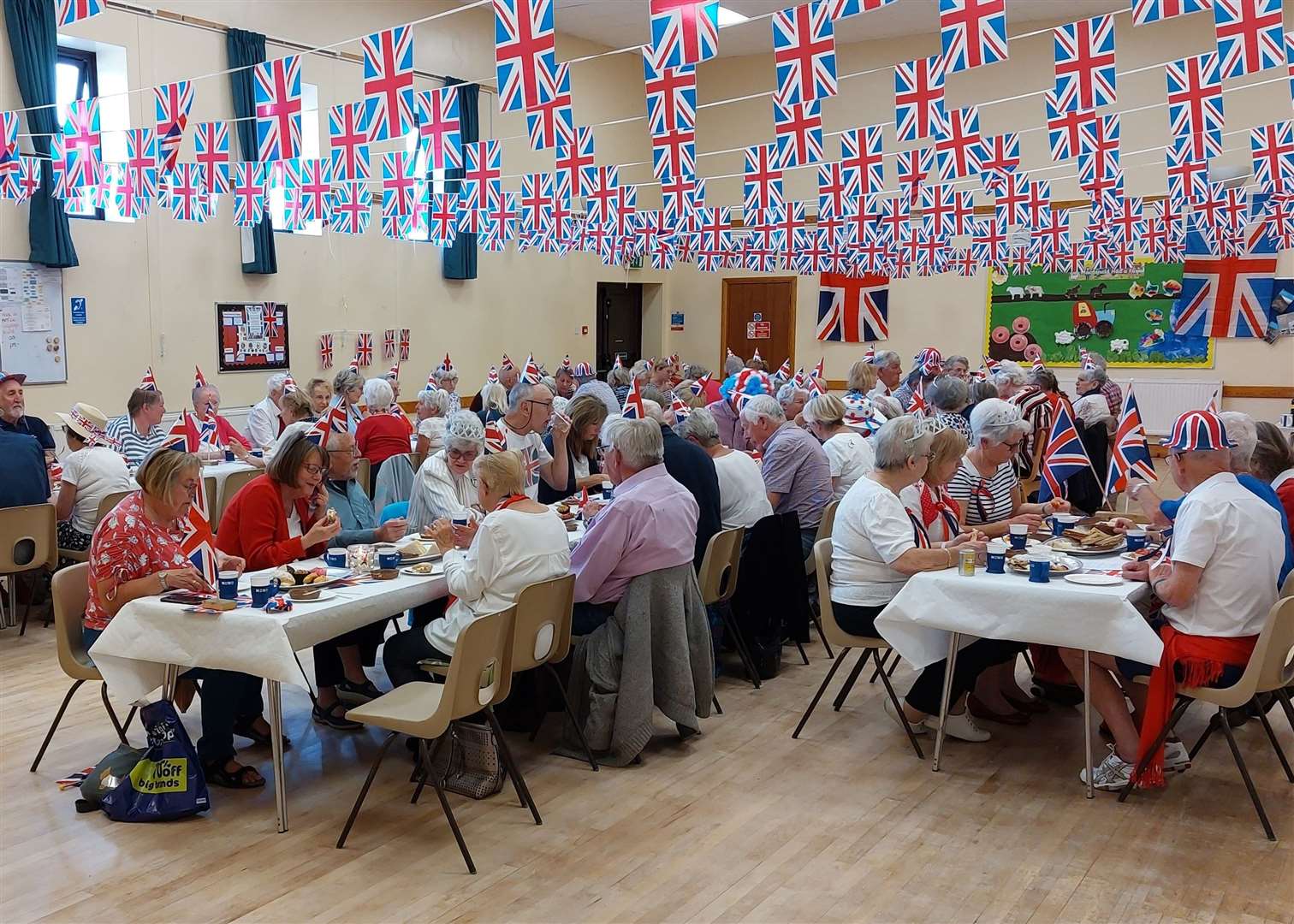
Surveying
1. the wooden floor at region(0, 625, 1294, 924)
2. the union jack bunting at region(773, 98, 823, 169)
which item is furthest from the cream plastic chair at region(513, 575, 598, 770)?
the union jack bunting at region(773, 98, 823, 169)

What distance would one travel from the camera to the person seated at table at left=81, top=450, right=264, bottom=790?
12.7 feet

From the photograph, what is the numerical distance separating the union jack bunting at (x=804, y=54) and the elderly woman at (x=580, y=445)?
2077mm

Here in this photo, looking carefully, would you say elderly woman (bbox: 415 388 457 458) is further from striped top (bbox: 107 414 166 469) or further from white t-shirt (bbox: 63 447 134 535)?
white t-shirt (bbox: 63 447 134 535)

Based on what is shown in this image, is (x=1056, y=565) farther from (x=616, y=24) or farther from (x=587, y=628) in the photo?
(x=616, y=24)

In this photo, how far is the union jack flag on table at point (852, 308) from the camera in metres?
16.7

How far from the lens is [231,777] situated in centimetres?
414

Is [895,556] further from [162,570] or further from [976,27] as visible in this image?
[162,570]

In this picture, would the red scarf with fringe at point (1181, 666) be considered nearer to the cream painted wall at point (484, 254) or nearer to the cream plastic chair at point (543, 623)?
the cream plastic chair at point (543, 623)

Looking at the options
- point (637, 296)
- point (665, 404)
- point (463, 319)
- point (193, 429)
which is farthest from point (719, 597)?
point (637, 296)

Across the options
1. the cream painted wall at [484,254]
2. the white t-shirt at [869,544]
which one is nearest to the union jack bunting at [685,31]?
A: the white t-shirt at [869,544]

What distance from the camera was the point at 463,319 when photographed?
1453 cm

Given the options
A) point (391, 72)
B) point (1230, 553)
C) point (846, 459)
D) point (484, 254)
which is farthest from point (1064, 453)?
point (484, 254)

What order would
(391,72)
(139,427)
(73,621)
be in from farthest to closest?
(139,427)
(391,72)
(73,621)

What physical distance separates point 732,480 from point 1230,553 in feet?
7.64
